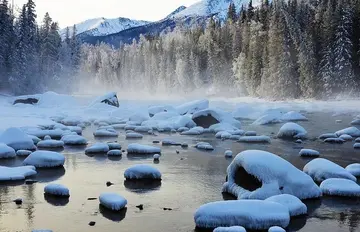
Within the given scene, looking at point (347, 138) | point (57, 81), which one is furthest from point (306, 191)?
point (57, 81)

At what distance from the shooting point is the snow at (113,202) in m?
12.4

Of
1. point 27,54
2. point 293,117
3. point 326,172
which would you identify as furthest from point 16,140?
point 27,54

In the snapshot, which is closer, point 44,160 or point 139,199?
point 139,199

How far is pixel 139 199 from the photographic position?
1366cm

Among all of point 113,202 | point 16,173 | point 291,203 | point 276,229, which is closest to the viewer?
point 276,229

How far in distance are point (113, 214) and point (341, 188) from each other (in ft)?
22.8

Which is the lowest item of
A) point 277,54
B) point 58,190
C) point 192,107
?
point 58,190

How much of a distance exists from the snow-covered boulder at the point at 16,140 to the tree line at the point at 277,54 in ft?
157

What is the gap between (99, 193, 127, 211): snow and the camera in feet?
40.7

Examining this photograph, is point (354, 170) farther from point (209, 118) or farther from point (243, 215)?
point (209, 118)

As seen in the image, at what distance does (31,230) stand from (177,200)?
4.42 meters

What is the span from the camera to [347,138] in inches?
1078

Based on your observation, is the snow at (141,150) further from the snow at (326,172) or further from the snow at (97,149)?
the snow at (326,172)

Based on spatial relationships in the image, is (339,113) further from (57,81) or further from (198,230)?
(57,81)
